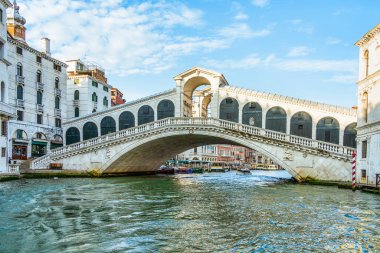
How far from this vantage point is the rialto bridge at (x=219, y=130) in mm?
22797

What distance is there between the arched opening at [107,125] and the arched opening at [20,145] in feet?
23.9

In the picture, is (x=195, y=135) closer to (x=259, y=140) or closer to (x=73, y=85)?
(x=259, y=140)

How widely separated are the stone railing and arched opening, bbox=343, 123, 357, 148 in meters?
2.47

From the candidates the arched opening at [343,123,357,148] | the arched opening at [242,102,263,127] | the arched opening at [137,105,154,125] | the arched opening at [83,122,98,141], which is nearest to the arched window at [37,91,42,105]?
the arched opening at [83,122,98,141]

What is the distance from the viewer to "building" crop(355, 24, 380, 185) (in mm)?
17844

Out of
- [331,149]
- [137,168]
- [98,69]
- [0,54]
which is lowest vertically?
[137,168]

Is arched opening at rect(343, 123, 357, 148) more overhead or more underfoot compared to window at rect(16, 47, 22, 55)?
more underfoot

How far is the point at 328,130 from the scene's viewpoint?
25609mm

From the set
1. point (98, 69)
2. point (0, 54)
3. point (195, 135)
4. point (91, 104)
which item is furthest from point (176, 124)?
point (98, 69)

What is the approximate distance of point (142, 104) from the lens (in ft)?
106

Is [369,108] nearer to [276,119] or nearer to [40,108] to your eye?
[276,119]

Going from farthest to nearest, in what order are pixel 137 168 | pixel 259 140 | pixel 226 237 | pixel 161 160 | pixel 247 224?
1. pixel 161 160
2. pixel 137 168
3. pixel 259 140
4. pixel 247 224
5. pixel 226 237

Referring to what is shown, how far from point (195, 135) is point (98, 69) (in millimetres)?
29160

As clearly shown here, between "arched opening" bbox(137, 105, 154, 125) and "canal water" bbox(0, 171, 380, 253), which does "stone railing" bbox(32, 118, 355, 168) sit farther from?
"canal water" bbox(0, 171, 380, 253)
